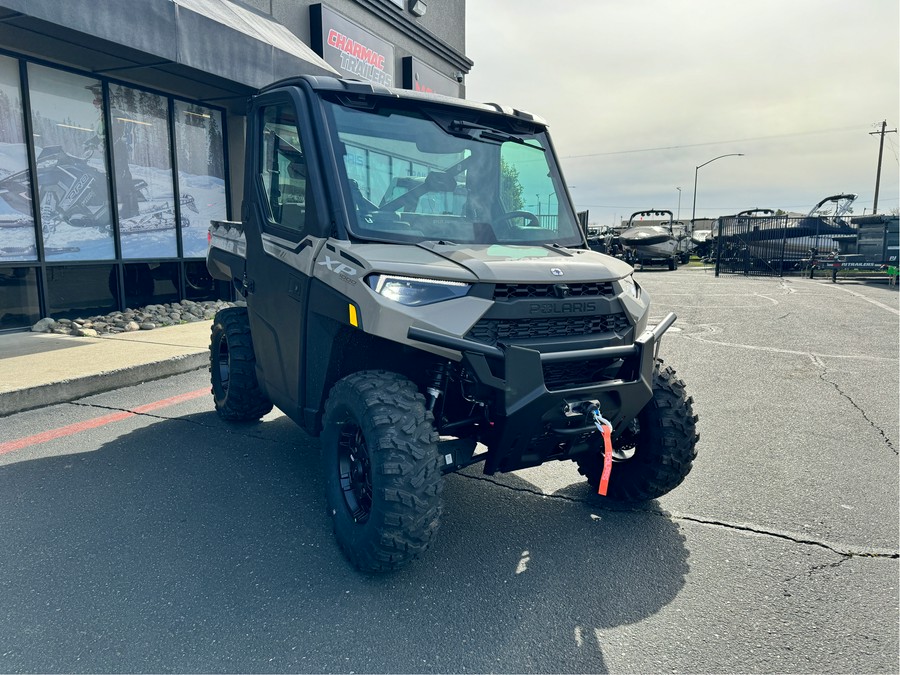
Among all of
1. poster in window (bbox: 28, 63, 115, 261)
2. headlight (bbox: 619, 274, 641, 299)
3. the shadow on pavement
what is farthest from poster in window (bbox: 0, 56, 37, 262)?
headlight (bbox: 619, 274, 641, 299)

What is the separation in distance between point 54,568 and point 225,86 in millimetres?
8874

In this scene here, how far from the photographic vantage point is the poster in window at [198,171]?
11034mm

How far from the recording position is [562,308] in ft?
9.61

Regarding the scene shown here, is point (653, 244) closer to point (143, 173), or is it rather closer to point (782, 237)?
point (782, 237)

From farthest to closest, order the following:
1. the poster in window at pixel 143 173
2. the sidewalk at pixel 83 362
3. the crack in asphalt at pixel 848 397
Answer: the poster in window at pixel 143 173
the sidewalk at pixel 83 362
the crack in asphalt at pixel 848 397

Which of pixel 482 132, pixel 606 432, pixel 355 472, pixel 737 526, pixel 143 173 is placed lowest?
pixel 737 526

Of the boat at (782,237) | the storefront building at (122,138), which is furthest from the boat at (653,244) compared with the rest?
the storefront building at (122,138)

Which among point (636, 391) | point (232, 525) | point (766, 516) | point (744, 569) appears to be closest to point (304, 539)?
point (232, 525)

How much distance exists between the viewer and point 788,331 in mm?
10117

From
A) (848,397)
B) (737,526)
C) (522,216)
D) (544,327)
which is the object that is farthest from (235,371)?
(848,397)

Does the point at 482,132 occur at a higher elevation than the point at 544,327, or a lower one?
higher

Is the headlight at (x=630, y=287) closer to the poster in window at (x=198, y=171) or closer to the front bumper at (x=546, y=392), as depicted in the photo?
the front bumper at (x=546, y=392)

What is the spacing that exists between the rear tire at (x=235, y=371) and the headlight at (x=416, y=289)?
211cm

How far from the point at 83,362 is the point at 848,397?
744cm
